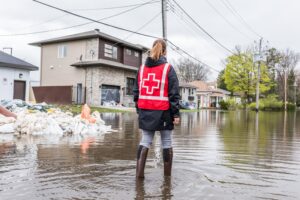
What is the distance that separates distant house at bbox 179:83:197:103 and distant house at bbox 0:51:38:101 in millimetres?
36058

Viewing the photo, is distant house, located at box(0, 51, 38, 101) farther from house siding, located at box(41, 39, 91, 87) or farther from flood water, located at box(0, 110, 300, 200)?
flood water, located at box(0, 110, 300, 200)

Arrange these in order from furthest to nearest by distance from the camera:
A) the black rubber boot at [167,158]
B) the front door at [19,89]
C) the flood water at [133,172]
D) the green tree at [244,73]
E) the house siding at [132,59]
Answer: the green tree at [244,73], the house siding at [132,59], the front door at [19,89], the black rubber boot at [167,158], the flood water at [133,172]

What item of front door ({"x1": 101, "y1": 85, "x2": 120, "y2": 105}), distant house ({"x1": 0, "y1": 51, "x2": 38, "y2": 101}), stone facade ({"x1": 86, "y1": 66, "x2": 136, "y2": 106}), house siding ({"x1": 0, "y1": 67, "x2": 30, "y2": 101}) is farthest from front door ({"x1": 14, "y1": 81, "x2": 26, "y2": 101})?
front door ({"x1": 101, "y1": 85, "x2": 120, "y2": 105})

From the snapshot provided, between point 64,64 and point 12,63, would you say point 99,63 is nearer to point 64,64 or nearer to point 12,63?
point 64,64

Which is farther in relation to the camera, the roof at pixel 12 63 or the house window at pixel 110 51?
the house window at pixel 110 51

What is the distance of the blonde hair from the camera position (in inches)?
175

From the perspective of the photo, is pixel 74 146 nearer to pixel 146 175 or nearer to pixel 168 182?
pixel 146 175

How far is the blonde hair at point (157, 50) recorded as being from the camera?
14.6 feet

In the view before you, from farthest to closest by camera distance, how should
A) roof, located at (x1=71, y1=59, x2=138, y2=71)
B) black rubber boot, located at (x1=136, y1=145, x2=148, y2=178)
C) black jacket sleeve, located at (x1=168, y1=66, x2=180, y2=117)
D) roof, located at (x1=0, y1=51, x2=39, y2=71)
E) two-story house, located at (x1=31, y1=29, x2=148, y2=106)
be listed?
two-story house, located at (x1=31, y1=29, x2=148, y2=106)
roof, located at (x1=71, y1=59, x2=138, y2=71)
roof, located at (x1=0, y1=51, x2=39, y2=71)
black rubber boot, located at (x1=136, y1=145, x2=148, y2=178)
black jacket sleeve, located at (x1=168, y1=66, x2=180, y2=117)

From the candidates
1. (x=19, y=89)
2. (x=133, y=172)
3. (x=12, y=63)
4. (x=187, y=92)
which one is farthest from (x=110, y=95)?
(x=133, y=172)

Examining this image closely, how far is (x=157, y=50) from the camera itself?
4465mm

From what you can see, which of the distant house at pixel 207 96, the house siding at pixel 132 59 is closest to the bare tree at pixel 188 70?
the distant house at pixel 207 96

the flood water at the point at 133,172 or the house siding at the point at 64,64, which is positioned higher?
the house siding at the point at 64,64

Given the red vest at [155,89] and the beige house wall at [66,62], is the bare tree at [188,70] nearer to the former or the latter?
the beige house wall at [66,62]
